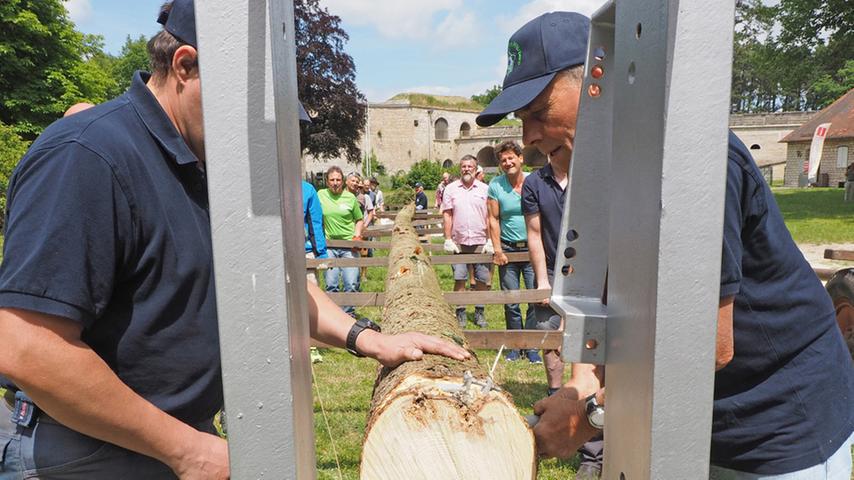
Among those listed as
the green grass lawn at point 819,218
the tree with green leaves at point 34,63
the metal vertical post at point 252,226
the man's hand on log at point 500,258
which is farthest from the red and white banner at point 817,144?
the tree with green leaves at point 34,63

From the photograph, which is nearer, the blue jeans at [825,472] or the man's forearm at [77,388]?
the man's forearm at [77,388]

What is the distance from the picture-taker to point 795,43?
2450cm

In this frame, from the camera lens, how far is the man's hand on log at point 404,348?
197 centimetres

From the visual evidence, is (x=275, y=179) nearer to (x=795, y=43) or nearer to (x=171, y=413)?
(x=171, y=413)

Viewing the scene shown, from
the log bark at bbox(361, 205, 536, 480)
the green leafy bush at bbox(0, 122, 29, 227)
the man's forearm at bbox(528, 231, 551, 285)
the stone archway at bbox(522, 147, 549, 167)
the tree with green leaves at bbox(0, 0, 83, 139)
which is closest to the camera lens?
the log bark at bbox(361, 205, 536, 480)

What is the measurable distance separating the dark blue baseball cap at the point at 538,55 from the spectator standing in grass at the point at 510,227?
178 inches

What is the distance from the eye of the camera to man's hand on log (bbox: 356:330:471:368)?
197 cm

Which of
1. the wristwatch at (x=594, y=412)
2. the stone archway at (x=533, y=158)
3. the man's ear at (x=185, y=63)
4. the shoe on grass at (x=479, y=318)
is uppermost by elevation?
the man's ear at (x=185, y=63)

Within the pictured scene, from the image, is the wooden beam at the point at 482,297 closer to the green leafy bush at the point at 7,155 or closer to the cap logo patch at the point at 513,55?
the cap logo patch at the point at 513,55

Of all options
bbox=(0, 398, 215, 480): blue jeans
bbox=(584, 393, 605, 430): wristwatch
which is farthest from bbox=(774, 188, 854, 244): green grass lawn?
bbox=(0, 398, 215, 480): blue jeans

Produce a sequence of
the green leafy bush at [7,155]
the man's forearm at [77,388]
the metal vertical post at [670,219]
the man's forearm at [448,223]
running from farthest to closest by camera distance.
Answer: the green leafy bush at [7,155] → the man's forearm at [448,223] → the man's forearm at [77,388] → the metal vertical post at [670,219]

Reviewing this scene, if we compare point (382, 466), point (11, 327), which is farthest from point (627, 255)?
point (11, 327)

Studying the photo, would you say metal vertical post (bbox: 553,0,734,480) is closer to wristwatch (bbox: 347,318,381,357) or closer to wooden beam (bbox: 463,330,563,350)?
wristwatch (bbox: 347,318,381,357)

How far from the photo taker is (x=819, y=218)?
60.2 ft
